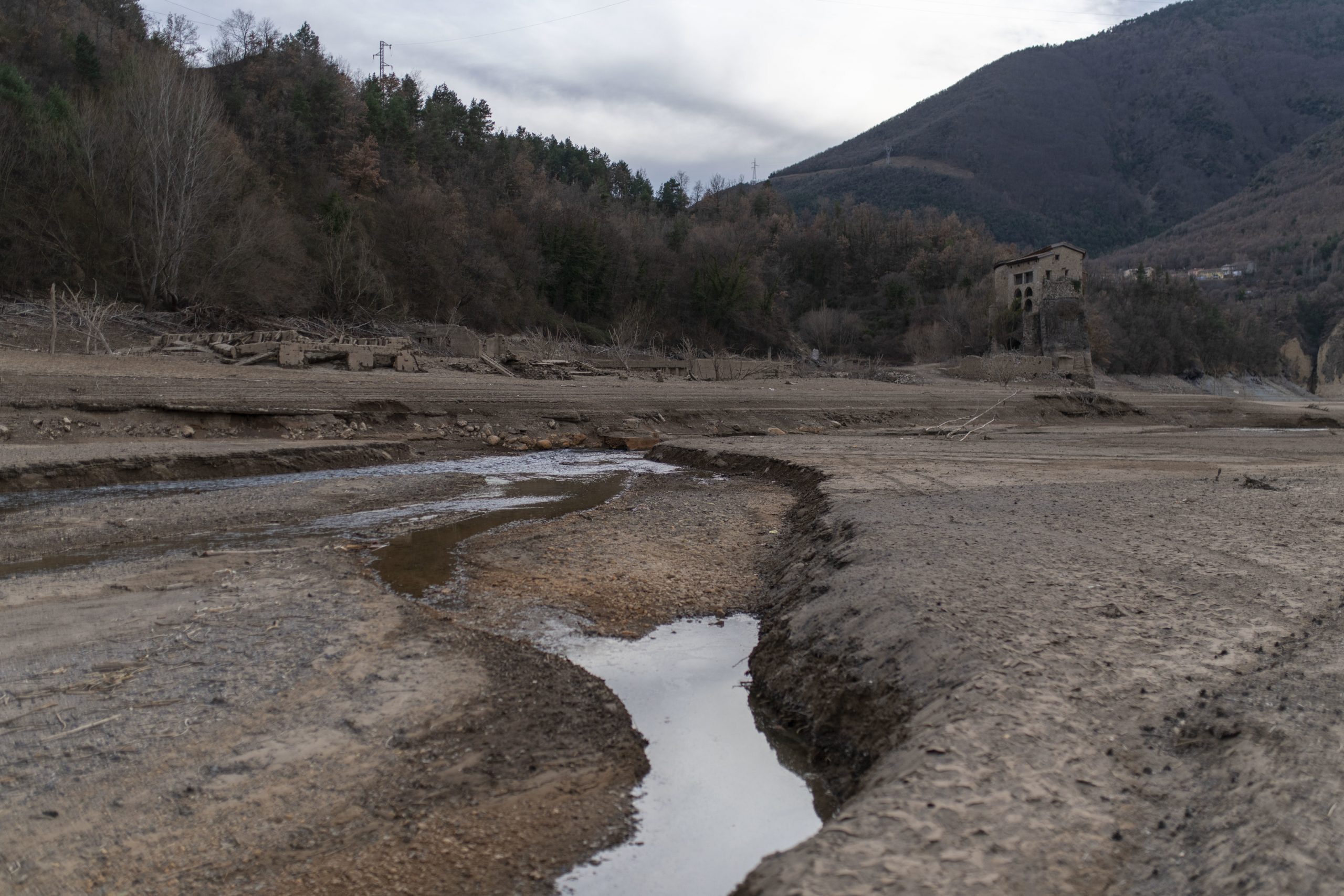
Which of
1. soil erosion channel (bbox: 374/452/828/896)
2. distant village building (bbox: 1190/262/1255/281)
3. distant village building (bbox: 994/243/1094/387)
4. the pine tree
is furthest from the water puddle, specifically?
distant village building (bbox: 1190/262/1255/281)

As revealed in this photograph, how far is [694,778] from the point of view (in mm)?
3904

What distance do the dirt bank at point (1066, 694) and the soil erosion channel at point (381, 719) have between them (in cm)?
56

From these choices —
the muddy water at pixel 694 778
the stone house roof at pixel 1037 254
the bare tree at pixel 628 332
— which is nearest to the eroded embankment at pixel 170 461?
the muddy water at pixel 694 778

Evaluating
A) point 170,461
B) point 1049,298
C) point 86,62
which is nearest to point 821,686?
point 170,461

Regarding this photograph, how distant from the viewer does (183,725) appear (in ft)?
13.0

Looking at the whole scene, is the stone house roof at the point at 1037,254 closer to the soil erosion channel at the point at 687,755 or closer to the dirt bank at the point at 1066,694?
the dirt bank at the point at 1066,694

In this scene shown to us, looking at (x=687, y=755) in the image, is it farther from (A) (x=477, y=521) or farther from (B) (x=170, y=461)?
(B) (x=170, y=461)

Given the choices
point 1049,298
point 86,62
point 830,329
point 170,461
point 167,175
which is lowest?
point 170,461

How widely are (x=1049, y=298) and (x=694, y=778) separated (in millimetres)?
51959

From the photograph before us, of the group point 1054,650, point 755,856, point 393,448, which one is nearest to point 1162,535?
point 1054,650

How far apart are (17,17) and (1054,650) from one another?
5349cm

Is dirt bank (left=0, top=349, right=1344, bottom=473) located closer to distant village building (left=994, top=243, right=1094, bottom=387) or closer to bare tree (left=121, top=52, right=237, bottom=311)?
bare tree (left=121, top=52, right=237, bottom=311)

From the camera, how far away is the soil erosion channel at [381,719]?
313 centimetres

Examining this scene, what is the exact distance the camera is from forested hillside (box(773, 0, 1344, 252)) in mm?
119812
